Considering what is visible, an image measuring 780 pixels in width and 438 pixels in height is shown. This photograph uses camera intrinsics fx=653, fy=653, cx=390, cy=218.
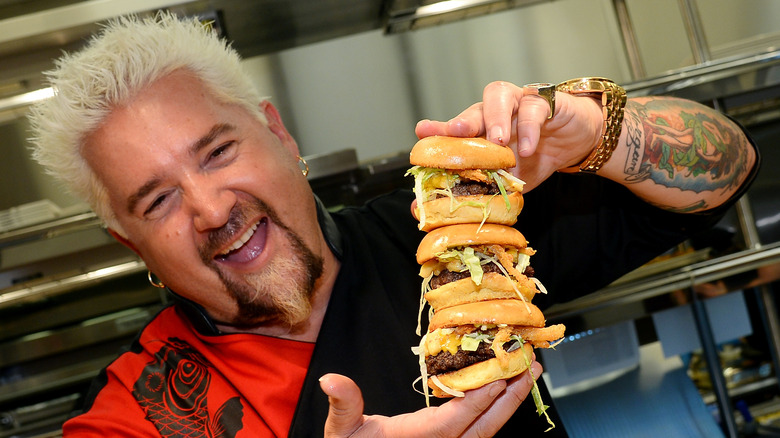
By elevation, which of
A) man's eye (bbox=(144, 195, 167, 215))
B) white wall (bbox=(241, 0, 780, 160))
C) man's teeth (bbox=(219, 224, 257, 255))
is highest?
white wall (bbox=(241, 0, 780, 160))

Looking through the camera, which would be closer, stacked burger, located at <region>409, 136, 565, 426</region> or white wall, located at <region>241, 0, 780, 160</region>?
stacked burger, located at <region>409, 136, 565, 426</region>

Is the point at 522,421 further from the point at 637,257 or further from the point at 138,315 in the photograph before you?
the point at 138,315

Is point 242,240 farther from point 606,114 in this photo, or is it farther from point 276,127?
point 606,114

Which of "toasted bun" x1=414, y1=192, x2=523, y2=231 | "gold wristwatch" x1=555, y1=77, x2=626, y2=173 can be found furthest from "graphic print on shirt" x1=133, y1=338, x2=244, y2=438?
"gold wristwatch" x1=555, y1=77, x2=626, y2=173

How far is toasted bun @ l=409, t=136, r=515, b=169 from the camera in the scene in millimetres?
1265

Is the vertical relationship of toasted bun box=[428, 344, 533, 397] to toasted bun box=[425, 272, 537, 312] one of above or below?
below

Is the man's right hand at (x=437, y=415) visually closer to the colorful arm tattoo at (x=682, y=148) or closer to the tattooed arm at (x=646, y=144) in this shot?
the tattooed arm at (x=646, y=144)

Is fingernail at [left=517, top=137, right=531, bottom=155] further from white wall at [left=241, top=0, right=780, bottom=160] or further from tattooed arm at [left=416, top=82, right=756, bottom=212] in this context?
white wall at [left=241, top=0, right=780, bottom=160]

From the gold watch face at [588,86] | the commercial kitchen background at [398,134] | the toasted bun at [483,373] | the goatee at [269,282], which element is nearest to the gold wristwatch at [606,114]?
the gold watch face at [588,86]

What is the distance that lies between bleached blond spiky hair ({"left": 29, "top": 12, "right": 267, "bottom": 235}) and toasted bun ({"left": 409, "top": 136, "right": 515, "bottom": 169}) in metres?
0.75

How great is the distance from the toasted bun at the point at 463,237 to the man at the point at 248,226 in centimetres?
30

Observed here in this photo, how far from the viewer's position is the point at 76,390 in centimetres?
320

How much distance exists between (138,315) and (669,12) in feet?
11.0

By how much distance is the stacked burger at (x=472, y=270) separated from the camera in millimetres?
1213
